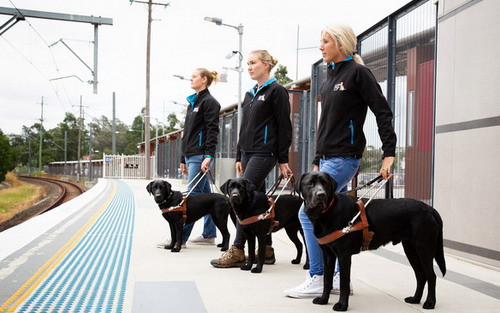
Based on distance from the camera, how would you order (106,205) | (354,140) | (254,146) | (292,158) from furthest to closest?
(292,158)
(106,205)
(254,146)
(354,140)

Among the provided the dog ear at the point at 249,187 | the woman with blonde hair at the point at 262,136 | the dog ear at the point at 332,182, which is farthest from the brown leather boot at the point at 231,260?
the dog ear at the point at 332,182

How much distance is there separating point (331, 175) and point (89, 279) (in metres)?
2.28

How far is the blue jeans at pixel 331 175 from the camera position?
3670 millimetres

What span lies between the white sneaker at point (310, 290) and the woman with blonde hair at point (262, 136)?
50.7 inches

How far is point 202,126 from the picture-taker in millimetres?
6344

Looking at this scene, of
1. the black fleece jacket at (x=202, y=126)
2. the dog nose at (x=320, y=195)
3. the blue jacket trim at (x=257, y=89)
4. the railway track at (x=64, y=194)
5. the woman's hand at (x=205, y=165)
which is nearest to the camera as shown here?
the dog nose at (x=320, y=195)

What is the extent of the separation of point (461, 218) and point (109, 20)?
11896 mm

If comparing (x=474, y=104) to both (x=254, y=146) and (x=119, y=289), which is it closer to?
(x=254, y=146)

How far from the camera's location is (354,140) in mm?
3684

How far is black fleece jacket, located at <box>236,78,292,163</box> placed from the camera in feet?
16.4

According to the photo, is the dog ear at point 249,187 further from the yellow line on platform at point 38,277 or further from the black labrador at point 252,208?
the yellow line on platform at point 38,277

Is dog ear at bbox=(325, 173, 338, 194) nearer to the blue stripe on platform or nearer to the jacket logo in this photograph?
the jacket logo

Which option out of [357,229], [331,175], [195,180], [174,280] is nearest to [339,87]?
[331,175]

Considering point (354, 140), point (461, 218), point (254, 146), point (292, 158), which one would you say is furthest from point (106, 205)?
point (354, 140)
